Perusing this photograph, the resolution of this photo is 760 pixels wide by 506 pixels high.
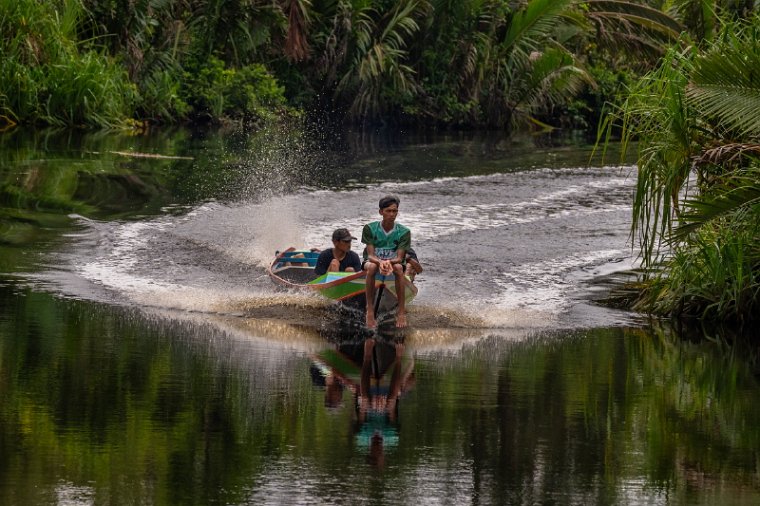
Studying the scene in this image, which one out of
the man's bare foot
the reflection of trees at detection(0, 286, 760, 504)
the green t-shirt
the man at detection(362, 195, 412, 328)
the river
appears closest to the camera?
the reflection of trees at detection(0, 286, 760, 504)

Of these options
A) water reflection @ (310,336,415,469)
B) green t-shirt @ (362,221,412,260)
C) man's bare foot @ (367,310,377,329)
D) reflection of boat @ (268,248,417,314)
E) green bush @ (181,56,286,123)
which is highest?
green bush @ (181,56,286,123)

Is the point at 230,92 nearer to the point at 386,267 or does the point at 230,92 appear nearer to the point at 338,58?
the point at 338,58

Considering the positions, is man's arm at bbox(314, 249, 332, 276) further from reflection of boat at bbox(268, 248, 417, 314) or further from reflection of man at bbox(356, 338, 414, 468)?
reflection of man at bbox(356, 338, 414, 468)

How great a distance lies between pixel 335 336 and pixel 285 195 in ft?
35.4

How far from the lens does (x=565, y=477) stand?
27.4 ft

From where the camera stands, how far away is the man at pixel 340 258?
614 inches

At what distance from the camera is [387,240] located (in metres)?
14.6

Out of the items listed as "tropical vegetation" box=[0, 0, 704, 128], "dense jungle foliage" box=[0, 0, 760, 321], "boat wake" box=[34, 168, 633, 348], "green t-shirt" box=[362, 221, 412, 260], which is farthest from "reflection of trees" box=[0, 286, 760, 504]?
"tropical vegetation" box=[0, 0, 704, 128]

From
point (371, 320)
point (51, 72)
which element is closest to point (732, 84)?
point (371, 320)

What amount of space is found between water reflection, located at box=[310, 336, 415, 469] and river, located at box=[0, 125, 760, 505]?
0.04m

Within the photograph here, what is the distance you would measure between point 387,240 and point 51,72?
61.5 ft

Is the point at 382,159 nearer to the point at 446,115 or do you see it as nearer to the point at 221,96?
the point at 221,96

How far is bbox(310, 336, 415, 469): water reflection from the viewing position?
30.0 ft

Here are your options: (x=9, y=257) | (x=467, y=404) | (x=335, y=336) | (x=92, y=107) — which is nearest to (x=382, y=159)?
(x=92, y=107)
